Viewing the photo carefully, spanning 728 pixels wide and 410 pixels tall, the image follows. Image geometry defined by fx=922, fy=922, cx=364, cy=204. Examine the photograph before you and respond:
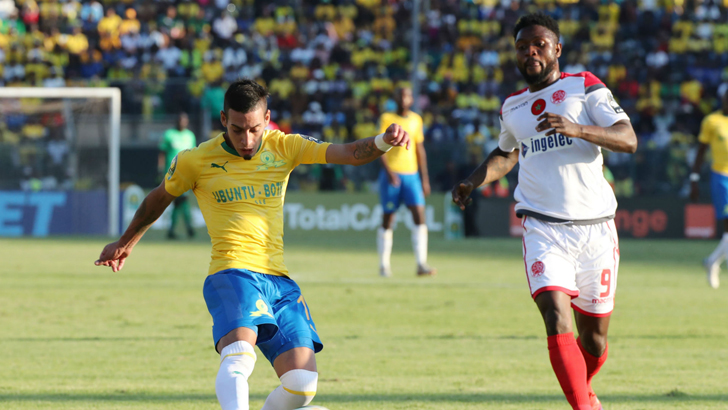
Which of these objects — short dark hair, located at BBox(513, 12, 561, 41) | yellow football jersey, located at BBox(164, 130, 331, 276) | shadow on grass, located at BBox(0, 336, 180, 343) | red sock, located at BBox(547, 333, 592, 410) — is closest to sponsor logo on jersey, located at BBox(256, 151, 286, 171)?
yellow football jersey, located at BBox(164, 130, 331, 276)

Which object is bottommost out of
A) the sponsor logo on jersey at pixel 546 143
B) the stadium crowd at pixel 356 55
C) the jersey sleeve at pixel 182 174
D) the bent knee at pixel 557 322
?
the bent knee at pixel 557 322

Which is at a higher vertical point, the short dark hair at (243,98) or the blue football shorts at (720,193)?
the short dark hair at (243,98)

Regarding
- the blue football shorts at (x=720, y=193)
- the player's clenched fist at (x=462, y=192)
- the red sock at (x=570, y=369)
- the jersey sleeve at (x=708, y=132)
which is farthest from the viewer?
the jersey sleeve at (x=708, y=132)

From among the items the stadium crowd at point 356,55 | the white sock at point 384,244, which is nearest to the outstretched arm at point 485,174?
the white sock at point 384,244

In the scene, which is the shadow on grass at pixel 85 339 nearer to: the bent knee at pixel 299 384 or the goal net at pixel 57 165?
the bent knee at pixel 299 384

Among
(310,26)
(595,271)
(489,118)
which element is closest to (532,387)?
(595,271)

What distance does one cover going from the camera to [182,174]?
4746mm

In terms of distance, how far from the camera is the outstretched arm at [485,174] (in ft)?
17.8

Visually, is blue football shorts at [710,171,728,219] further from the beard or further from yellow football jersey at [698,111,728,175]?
the beard

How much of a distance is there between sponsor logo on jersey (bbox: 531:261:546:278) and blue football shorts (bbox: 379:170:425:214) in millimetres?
8049

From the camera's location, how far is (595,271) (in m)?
5.04

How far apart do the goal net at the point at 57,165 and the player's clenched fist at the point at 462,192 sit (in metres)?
18.0

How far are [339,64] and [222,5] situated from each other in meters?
5.40

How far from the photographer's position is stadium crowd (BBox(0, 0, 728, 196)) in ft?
84.8
